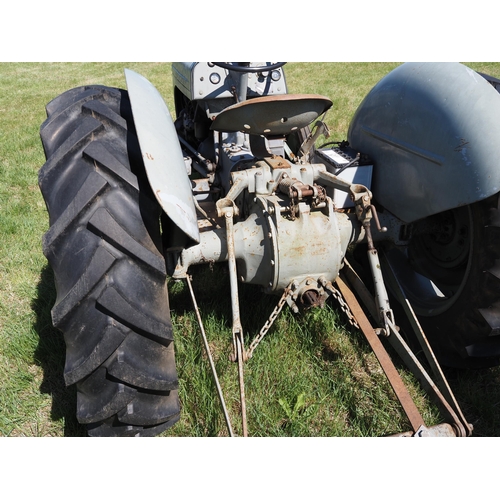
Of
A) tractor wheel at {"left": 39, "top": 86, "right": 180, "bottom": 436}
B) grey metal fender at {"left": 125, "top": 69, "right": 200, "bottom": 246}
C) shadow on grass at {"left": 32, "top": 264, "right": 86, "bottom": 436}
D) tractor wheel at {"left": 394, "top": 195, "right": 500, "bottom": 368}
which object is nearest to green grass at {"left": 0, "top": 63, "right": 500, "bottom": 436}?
shadow on grass at {"left": 32, "top": 264, "right": 86, "bottom": 436}

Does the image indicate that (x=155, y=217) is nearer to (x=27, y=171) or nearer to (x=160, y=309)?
(x=160, y=309)

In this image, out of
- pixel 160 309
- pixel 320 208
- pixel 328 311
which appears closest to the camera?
pixel 160 309

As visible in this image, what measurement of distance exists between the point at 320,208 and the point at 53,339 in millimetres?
1578

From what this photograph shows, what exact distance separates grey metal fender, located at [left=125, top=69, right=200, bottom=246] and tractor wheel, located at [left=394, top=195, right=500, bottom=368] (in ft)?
4.05

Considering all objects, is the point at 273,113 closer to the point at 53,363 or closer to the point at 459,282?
the point at 459,282

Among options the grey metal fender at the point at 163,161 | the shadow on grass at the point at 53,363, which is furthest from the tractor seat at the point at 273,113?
the shadow on grass at the point at 53,363

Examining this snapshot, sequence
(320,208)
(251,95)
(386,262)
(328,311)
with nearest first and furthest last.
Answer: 1. (320,208)
2. (386,262)
3. (328,311)
4. (251,95)

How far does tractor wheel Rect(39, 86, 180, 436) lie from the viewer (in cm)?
155

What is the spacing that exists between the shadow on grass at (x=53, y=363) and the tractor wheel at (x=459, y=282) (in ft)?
5.69

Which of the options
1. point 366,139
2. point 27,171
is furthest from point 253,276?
point 27,171

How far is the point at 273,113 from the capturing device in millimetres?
1952

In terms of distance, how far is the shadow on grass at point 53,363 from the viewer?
2147 mm

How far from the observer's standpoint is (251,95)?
3.20 m

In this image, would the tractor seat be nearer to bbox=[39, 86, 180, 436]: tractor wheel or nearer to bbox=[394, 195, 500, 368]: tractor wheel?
bbox=[39, 86, 180, 436]: tractor wheel
